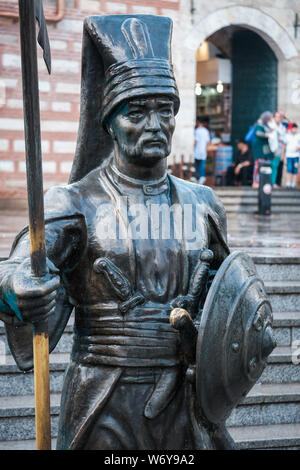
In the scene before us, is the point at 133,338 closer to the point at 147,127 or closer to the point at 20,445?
the point at 147,127

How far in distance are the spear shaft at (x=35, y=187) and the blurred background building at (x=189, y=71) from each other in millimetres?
12502

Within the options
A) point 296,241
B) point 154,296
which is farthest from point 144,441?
point 296,241

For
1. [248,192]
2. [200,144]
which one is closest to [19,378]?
[248,192]

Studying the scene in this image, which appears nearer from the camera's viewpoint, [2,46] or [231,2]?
[2,46]

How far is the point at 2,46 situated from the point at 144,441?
1259 cm

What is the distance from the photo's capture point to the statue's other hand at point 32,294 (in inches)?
89.7

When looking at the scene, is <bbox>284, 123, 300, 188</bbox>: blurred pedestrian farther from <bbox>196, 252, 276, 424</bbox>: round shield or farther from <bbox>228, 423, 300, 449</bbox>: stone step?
<bbox>196, 252, 276, 424</bbox>: round shield

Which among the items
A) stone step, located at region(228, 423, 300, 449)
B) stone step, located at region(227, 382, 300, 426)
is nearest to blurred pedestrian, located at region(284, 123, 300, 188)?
stone step, located at region(227, 382, 300, 426)

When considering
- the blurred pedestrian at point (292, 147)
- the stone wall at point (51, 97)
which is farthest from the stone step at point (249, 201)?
the stone wall at point (51, 97)

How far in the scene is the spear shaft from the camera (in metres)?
2.14

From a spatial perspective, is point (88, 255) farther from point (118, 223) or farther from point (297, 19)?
point (297, 19)

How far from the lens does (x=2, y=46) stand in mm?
14266

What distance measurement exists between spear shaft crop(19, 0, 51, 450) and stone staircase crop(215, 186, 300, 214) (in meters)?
11.1

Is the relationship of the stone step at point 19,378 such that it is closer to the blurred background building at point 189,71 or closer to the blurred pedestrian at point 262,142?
the blurred background building at point 189,71
